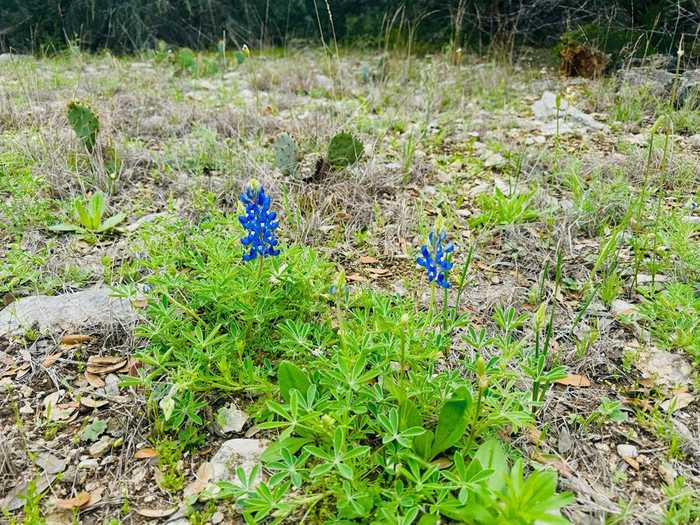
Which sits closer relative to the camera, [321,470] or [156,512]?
[321,470]

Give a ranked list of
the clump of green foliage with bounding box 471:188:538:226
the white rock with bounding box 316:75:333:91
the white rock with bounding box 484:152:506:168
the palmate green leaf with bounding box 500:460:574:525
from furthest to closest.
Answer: the white rock with bounding box 316:75:333:91 < the white rock with bounding box 484:152:506:168 < the clump of green foliage with bounding box 471:188:538:226 < the palmate green leaf with bounding box 500:460:574:525

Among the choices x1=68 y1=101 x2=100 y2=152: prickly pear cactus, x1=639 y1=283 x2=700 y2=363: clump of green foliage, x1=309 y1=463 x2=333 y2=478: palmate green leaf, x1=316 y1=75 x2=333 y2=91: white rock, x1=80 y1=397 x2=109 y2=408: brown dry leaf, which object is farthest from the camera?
x1=316 y1=75 x2=333 y2=91: white rock

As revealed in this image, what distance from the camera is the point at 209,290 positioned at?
1.74 metres

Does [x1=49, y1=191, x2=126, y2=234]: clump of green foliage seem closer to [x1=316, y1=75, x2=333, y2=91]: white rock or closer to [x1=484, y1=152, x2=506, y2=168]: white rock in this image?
[x1=484, y1=152, x2=506, y2=168]: white rock

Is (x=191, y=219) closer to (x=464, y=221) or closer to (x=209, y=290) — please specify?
(x=209, y=290)

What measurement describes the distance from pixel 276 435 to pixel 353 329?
39 cm

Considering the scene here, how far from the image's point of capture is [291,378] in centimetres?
154

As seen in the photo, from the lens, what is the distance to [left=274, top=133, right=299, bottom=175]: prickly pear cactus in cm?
304

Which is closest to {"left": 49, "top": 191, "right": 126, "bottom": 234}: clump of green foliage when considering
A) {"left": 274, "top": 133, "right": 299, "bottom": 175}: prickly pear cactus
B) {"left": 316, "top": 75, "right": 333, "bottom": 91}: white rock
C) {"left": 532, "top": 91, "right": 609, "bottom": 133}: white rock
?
{"left": 274, "top": 133, "right": 299, "bottom": 175}: prickly pear cactus

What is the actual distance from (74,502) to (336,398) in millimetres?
743

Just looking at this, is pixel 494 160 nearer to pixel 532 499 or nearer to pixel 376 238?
pixel 376 238

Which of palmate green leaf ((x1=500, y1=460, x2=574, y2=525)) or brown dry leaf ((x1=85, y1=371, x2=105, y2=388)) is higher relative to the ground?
palmate green leaf ((x1=500, y1=460, x2=574, y2=525))

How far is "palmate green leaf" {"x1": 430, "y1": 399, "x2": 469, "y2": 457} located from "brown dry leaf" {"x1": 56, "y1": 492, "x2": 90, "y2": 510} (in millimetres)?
930

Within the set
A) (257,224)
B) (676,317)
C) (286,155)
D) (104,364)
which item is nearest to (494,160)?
(286,155)
